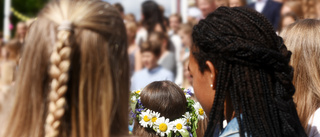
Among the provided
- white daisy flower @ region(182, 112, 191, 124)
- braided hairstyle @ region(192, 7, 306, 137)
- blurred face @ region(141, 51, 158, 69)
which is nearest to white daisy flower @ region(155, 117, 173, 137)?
white daisy flower @ region(182, 112, 191, 124)

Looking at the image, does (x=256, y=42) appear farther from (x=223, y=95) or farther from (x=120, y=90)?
(x=120, y=90)

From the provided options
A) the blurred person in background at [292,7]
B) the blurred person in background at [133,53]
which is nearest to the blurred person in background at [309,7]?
the blurred person in background at [292,7]

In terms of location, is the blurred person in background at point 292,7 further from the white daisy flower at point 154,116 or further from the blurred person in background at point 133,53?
the white daisy flower at point 154,116

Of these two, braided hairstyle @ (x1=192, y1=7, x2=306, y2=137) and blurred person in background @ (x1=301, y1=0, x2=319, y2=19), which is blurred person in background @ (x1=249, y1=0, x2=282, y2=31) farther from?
braided hairstyle @ (x1=192, y1=7, x2=306, y2=137)

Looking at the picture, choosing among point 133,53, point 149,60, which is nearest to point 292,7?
point 149,60

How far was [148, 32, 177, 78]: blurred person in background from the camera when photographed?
7130mm

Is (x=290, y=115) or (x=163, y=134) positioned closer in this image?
(x=290, y=115)

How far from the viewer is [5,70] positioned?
308 inches

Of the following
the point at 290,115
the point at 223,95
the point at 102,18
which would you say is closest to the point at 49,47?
the point at 102,18

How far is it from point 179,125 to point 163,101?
0.20 metres

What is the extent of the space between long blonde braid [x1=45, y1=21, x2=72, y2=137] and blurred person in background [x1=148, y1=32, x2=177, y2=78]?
5503 millimetres

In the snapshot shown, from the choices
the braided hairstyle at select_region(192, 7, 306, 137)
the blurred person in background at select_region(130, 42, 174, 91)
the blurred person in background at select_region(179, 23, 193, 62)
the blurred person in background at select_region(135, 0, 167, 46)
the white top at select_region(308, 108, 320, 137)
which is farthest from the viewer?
the blurred person in background at select_region(135, 0, 167, 46)

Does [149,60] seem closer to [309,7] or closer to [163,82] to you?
[309,7]

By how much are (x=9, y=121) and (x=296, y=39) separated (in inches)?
75.5
